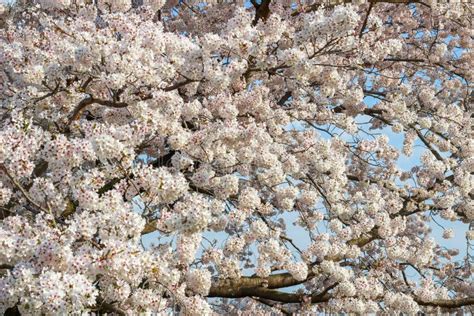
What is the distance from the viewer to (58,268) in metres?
4.14

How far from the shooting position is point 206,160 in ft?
21.5

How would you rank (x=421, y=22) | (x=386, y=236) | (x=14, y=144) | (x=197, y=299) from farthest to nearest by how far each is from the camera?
(x=421, y=22) < (x=386, y=236) < (x=197, y=299) < (x=14, y=144)

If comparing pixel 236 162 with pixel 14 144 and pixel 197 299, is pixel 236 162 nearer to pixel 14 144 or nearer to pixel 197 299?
pixel 197 299

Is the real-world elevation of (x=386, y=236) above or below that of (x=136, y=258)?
above

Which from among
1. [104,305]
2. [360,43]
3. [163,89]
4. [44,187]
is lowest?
[104,305]

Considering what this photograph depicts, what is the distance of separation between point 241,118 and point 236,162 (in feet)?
2.85

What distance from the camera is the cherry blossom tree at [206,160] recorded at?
4.68 m

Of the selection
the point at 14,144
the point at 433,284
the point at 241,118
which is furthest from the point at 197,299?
the point at 433,284

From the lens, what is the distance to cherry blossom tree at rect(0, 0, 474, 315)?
4.68 metres

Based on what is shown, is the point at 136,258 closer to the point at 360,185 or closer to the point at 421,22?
the point at 360,185

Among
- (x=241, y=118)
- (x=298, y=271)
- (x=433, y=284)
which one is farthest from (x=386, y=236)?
(x=241, y=118)

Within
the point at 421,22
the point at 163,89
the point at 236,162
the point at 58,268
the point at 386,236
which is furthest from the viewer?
the point at 421,22

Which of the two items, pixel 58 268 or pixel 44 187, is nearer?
pixel 58 268

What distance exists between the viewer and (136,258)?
433 cm
